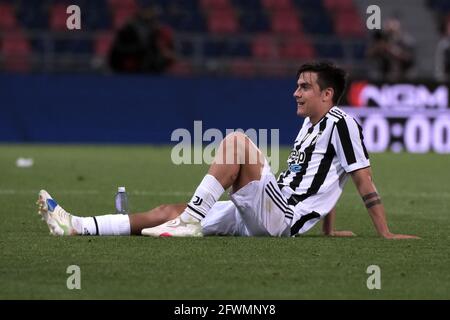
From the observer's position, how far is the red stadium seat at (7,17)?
83.0ft

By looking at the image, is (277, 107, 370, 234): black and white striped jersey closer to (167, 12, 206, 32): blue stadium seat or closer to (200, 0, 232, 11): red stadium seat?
(167, 12, 206, 32): blue stadium seat

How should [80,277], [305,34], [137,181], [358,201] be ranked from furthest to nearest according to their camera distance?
1. [305,34]
2. [137,181]
3. [358,201]
4. [80,277]

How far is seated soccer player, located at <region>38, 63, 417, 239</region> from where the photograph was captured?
25.5 ft

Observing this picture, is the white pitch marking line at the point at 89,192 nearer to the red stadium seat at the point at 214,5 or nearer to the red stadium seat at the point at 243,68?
the red stadium seat at the point at 243,68

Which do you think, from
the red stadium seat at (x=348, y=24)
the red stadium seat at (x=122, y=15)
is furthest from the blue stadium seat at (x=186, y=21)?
the red stadium seat at (x=348, y=24)

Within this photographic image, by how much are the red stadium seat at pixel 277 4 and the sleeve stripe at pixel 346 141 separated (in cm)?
2062

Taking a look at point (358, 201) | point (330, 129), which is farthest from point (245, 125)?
point (330, 129)

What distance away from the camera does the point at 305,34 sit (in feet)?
90.7

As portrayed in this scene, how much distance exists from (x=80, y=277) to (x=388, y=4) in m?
23.7

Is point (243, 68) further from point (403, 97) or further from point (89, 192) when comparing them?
point (89, 192)

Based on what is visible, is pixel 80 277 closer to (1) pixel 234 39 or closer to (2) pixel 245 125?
(2) pixel 245 125

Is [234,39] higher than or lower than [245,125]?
higher

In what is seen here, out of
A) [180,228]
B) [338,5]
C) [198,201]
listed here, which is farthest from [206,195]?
[338,5]

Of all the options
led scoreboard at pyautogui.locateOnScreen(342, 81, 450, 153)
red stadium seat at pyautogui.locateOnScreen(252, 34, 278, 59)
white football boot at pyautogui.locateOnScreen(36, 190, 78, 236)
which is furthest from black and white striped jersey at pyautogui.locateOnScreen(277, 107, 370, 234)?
red stadium seat at pyautogui.locateOnScreen(252, 34, 278, 59)
